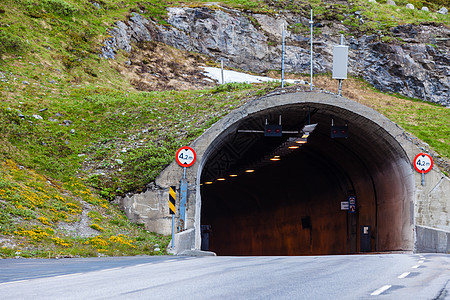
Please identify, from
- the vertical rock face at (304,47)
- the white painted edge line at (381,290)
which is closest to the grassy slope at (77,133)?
the white painted edge line at (381,290)

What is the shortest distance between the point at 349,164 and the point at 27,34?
81.2 feet

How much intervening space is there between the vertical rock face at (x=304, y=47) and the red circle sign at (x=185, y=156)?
35.3 m

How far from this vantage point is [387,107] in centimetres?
4625

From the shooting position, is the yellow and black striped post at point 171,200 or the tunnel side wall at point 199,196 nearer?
the yellow and black striped post at point 171,200

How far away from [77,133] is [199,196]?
290 inches

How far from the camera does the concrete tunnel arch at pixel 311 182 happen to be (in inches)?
1003

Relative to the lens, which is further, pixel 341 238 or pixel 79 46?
pixel 79 46

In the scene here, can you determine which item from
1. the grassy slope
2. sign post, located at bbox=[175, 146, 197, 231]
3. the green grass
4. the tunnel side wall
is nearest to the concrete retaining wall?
the tunnel side wall

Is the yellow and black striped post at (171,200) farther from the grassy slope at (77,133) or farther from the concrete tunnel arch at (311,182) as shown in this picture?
the concrete tunnel arch at (311,182)

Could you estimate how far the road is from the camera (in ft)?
28.8

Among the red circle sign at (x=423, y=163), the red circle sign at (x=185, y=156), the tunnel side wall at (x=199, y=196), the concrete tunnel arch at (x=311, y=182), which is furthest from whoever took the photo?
the concrete tunnel arch at (x=311, y=182)

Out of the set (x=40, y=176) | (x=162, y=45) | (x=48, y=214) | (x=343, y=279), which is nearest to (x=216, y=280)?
(x=343, y=279)

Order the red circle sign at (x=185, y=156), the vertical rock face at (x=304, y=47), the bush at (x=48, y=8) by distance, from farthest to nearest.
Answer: the vertical rock face at (x=304, y=47) → the bush at (x=48, y=8) → the red circle sign at (x=185, y=156)

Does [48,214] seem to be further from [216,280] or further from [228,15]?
[228,15]
